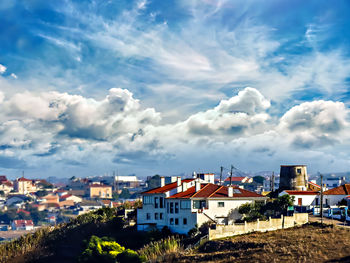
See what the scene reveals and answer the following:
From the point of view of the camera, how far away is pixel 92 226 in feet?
303

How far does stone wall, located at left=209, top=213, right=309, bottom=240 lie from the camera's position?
66000 millimetres

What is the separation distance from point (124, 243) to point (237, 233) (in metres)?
19.5

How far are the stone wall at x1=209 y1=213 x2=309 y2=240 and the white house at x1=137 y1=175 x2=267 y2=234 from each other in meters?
6.17

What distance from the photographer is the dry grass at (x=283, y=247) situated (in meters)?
52.9

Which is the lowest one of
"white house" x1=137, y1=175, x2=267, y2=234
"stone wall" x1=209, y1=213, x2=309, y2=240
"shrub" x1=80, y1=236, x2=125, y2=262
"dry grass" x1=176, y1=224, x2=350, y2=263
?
"shrub" x1=80, y1=236, x2=125, y2=262

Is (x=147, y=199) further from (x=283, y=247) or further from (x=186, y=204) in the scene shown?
(x=283, y=247)

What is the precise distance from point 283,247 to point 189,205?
801 inches

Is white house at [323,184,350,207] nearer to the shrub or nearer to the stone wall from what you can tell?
the stone wall

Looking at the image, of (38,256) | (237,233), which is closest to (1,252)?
(38,256)

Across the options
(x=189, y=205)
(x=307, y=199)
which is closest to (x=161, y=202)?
(x=189, y=205)

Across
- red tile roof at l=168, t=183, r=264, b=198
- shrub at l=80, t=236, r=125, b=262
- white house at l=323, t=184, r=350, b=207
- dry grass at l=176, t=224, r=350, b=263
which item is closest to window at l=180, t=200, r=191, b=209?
red tile roof at l=168, t=183, r=264, b=198

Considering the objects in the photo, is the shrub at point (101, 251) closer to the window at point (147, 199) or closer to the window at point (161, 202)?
the window at point (161, 202)

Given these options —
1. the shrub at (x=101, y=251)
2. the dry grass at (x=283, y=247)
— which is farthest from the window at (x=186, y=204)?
the dry grass at (x=283, y=247)

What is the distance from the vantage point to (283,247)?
5647cm
